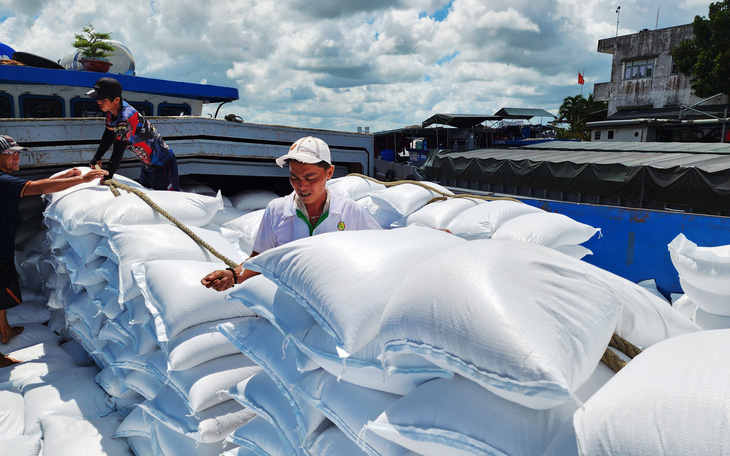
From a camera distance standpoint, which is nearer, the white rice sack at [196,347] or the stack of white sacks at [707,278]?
the white rice sack at [196,347]

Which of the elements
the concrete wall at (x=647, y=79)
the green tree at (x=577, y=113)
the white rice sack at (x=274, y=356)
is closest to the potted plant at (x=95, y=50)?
the white rice sack at (x=274, y=356)

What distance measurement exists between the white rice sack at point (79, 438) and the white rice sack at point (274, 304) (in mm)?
1396

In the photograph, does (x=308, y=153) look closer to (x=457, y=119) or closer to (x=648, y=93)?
(x=457, y=119)

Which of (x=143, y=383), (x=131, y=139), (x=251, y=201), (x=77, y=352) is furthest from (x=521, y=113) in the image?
(x=143, y=383)

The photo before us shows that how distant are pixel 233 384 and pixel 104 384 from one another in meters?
A: 1.49

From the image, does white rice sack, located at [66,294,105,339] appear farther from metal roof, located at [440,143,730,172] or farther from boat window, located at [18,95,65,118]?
metal roof, located at [440,143,730,172]

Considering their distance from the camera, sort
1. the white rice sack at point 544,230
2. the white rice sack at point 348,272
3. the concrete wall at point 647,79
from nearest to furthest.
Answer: the white rice sack at point 348,272
the white rice sack at point 544,230
the concrete wall at point 647,79

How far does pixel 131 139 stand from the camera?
434 cm

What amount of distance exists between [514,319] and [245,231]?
3429 mm

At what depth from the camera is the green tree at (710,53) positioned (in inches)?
743

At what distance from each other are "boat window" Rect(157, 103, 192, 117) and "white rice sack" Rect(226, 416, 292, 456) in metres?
6.98

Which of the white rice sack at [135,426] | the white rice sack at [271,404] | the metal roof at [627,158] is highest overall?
the metal roof at [627,158]

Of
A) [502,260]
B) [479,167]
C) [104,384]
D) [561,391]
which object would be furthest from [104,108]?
[479,167]

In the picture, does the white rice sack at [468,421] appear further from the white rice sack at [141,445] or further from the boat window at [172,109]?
the boat window at [172,109]
